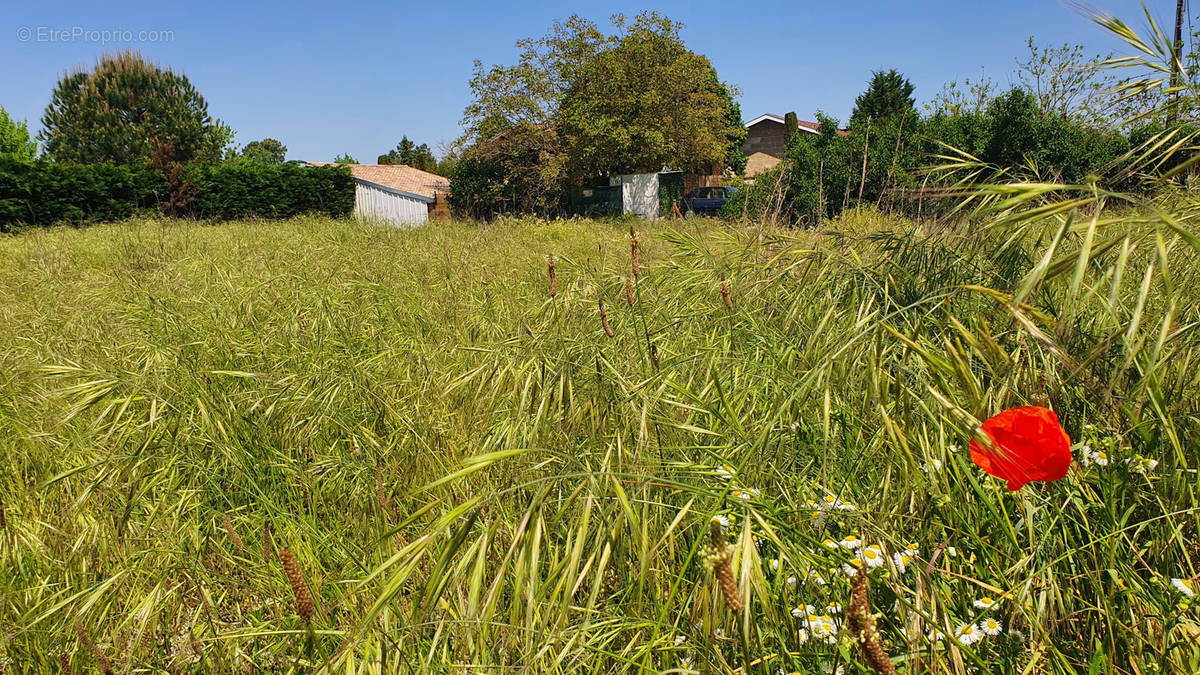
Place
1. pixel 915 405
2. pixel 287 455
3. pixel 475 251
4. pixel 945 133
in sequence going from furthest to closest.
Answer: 1. pixel 945 133
2. pixel 475 251
3. pixel 287 455
4. pixel 915 405

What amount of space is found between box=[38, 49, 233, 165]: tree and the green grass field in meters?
27.3

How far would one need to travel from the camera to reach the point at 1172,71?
1449 mm

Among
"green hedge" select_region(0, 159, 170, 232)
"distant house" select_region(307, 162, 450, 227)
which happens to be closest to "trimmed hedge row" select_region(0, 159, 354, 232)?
"green hedge" select_region(0, 159, 170, 232)

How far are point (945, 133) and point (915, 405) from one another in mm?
10510

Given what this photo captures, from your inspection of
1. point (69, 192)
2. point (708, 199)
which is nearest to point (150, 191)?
point (69, 192)

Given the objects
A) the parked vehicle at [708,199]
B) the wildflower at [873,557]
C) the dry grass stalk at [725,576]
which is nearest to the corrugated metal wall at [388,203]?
the parked vehicle at [708,199]

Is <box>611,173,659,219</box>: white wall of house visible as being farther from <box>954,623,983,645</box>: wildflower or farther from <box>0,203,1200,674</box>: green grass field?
<box>954,623,983,645</box>: wildflower

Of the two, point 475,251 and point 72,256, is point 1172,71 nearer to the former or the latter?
point 475,251

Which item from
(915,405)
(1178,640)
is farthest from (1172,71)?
(1178,640)

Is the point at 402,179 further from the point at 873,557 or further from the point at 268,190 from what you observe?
the point at 873,557

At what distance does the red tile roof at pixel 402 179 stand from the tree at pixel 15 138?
57.9 ft

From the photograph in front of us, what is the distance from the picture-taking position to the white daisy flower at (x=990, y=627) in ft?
3.42

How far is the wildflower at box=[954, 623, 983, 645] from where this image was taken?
1.04 m

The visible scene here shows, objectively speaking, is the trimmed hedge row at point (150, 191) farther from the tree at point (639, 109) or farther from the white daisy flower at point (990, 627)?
the white daisy flower at point (990, 627)
